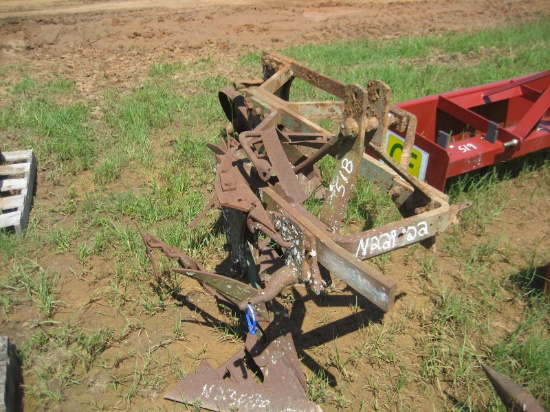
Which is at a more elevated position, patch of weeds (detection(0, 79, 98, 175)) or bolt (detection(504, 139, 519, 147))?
bolt (detection(504, 139, 519, 147))

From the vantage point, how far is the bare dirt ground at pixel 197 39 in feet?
11.2

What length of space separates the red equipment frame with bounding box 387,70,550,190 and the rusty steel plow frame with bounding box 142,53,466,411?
37.3 inches

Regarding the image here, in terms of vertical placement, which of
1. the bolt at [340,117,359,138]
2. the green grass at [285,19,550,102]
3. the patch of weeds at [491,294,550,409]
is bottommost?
the patch of weeds at [491,294,550,409]

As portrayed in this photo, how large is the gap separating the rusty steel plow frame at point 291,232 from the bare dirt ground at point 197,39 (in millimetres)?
316

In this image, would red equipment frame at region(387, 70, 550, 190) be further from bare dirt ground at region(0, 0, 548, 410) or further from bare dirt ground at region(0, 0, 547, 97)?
bare dirt ground at region(0, 0, 547, 97)

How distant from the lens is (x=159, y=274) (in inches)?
151

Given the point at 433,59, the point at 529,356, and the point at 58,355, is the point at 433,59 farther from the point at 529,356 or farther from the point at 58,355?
the point at 58,355

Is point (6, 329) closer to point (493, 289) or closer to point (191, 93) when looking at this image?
point (493, 289)

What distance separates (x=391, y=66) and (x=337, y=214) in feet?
16.6

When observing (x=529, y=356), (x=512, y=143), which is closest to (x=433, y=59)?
(x=512, y=143)

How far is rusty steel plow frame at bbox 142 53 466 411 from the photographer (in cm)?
251

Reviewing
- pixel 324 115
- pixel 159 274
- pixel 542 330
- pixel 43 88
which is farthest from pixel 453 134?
pixel 43 88

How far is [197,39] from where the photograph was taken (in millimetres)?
9070

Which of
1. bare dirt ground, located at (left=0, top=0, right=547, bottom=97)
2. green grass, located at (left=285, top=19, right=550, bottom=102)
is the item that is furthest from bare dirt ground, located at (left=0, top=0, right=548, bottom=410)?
green grass, located at (left=285, top=19, right=550, bottom=102)
